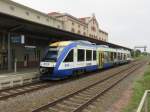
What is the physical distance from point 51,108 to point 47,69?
783 cm

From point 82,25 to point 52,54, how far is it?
4861cm

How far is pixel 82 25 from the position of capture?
65.9 metres

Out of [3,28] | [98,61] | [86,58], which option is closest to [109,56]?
[98,61]

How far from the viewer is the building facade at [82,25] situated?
57.2m

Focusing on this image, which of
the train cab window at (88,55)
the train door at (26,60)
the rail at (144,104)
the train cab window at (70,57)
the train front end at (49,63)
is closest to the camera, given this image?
the rail at (144,104)

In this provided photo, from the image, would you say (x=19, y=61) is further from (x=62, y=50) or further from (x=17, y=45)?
(x=62, y=50)

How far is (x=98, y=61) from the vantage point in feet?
83.3

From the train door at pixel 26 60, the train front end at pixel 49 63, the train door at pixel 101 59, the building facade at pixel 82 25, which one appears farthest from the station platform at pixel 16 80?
the building facade at pixel 82 25

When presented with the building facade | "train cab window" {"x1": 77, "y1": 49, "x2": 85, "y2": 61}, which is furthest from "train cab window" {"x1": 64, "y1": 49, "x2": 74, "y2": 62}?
the building facade

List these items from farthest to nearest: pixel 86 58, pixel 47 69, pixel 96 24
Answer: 1. pixel 96 24
2. pixel 86 58
3. pixel 47 69

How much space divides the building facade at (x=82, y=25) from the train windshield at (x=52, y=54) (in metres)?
38.3

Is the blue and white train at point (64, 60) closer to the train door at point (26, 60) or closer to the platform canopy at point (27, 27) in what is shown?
the platform canopy at point (27, 27)

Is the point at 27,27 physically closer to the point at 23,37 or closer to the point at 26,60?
the point at 23,37

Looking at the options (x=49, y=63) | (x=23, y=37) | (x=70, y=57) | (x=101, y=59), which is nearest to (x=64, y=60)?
(x=70, y=57)
